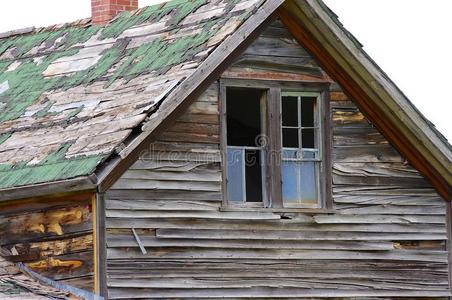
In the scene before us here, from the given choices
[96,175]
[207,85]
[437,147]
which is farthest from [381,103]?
[96,175]

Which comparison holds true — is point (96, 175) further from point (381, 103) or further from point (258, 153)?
point (381, 103)

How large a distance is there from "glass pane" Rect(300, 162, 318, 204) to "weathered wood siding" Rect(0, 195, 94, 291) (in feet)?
10.9

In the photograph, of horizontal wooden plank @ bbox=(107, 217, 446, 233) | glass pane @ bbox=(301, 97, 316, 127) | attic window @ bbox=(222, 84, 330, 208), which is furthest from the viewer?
glass pane @ bbox=(301, 97, 316, 127)

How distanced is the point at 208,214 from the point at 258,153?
1.24 meters

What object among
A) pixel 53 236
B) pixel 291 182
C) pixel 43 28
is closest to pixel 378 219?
pixel 291 182

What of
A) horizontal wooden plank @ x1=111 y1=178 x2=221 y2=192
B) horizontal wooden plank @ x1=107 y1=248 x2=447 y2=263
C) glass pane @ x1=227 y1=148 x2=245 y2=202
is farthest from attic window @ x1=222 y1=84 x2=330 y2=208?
horizontal wooden plank @ x1=107 y1=248 x2=447 y2=263

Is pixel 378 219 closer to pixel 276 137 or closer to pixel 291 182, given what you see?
pixel 291 182

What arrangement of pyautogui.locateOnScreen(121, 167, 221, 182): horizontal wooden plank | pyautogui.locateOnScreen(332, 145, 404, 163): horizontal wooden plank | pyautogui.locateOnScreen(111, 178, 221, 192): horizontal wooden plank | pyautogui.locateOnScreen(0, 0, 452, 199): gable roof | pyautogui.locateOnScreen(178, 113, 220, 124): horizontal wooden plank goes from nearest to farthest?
pyautogui.locateOnScreen(0, 0, 452, 199): gable roof < pyautogui.locateOnScreen(111, 178, 221, 192): horizontal wooden plank < pyautogui.locateOnScreen(121, 167, 221, 182): horizontal wooden plank < pyautogui.locateOnScreen(178, 113, 220, 124): horizontal wooden plank < pyautogui.locateOnScreen(332, 145, 404, 163): horizontal wooden plank

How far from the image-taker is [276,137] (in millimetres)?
23156

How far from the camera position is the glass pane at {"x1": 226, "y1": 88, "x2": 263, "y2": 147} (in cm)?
2347

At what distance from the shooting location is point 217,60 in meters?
22.2

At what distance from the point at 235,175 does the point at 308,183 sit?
45.3 inches

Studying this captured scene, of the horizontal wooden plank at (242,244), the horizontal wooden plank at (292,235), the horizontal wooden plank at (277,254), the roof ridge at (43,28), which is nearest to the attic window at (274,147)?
the horizontal wooden plank at (292,235)

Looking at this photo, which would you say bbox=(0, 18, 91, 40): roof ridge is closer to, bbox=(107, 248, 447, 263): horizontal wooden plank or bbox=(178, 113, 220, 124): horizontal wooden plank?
bbox=(178, 113, 220, 124): horizontal wooden plank
